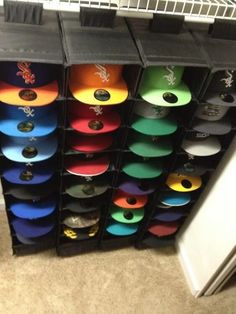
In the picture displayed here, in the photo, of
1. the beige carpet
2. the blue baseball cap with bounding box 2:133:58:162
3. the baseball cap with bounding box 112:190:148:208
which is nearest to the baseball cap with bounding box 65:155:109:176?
the blue baseball cap with bounding box 2:133:58:162

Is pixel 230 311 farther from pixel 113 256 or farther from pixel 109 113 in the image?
pixel 109 113

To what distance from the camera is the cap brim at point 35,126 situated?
1.01m

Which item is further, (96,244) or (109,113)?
(96,244)

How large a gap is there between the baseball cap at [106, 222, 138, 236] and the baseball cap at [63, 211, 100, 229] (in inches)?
3.6

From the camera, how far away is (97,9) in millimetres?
975

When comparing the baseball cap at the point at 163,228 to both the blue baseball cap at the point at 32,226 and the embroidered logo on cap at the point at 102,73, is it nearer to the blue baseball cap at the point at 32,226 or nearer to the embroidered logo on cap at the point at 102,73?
the blue baseball cap at the point at 32,226

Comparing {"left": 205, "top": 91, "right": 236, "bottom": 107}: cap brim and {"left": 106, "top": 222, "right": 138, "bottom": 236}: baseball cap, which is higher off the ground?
{"left": 205, "top": 91, "right": 236, "bottom": 107}: cap brim

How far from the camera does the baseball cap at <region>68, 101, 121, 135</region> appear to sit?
3.50 feet

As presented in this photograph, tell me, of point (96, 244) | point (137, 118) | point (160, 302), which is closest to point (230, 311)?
point (160, 302)

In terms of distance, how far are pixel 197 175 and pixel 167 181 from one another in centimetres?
12

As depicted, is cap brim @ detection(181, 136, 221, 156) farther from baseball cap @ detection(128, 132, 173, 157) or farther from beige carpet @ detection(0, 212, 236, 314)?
beige carpet @ detection(0, 212, 236, 314)

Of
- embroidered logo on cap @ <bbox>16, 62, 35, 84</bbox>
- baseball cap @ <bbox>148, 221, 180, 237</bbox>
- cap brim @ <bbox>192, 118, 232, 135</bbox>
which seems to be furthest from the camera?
baseball cap @ <bbox>148, 221, 180, 237</bbox>

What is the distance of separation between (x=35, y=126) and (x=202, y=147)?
597 millimetres

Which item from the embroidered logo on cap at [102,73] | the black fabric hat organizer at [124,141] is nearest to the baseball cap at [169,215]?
the black fabric hat organizer at [124,141]
